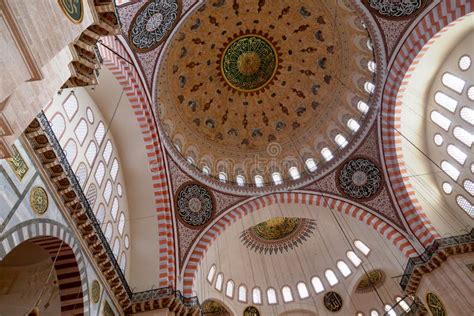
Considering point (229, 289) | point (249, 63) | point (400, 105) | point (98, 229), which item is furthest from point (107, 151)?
point (400, 105)

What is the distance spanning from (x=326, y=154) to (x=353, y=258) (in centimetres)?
445

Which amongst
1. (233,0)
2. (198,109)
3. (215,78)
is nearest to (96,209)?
(198,109)

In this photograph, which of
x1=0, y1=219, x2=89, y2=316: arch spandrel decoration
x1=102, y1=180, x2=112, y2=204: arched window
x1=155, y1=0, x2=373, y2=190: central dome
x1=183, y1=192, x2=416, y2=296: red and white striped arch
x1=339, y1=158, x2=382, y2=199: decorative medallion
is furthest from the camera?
x1=155, y1=0, x2=373, y2=190: central dome

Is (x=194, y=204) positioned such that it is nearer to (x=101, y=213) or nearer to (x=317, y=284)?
(x=101, y=213)

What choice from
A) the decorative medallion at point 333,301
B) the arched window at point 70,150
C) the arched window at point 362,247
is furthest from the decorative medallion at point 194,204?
the decorative medallion at point 333,301

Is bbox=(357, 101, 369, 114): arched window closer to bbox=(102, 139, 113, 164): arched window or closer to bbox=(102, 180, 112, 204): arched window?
bbox=(102, 139, 113, 164): arched window

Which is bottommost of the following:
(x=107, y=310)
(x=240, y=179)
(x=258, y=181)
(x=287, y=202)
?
(x=107, y=310)

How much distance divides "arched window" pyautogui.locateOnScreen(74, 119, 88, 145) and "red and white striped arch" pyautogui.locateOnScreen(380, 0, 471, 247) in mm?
8412

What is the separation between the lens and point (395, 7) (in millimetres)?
9008

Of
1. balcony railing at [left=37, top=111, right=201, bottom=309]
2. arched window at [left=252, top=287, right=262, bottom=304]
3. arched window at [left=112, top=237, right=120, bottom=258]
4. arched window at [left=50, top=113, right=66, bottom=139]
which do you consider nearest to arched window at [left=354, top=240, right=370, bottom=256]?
arched window at [left=252, top=287, right=262, bottom=304]

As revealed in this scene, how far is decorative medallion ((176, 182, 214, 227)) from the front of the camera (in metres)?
10.7

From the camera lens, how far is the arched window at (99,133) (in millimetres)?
8469

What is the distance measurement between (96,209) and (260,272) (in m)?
9.10

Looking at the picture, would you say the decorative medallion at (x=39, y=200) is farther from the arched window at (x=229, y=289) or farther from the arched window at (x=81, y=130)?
the arched window at (x=229, y=289)
